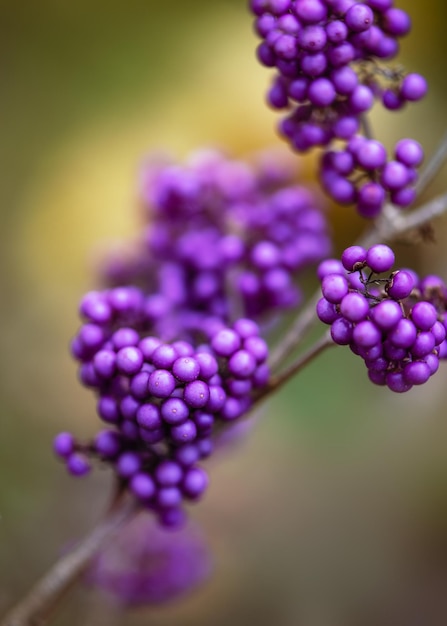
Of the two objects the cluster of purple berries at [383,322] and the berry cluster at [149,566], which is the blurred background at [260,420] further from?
the cluster of purple berries at [383,322]

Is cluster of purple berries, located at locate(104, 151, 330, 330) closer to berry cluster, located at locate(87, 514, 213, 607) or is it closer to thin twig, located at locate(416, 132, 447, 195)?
thin twig, located at locate(416, 132, 447, 195)

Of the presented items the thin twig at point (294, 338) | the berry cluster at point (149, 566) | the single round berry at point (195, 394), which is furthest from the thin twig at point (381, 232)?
the berry cluster at point (149, 566)

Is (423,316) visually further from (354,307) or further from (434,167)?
(434,167)

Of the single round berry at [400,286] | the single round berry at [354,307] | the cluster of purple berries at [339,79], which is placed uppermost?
the cluster of purple berries at [339,79]

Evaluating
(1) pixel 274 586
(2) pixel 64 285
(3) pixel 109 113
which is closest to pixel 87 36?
(3) pixel 109 113

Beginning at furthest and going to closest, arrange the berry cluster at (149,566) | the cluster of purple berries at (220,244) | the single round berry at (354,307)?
the berry cluster at (149,566)
the cluster of purple berries at (220,244)
the single round berry at (354,307)

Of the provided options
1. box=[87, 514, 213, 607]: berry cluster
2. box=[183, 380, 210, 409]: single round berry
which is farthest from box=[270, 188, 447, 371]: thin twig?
box=[87, 514, 213, 607]: berry cluster

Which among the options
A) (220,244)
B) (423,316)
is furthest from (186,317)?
(423,316)
